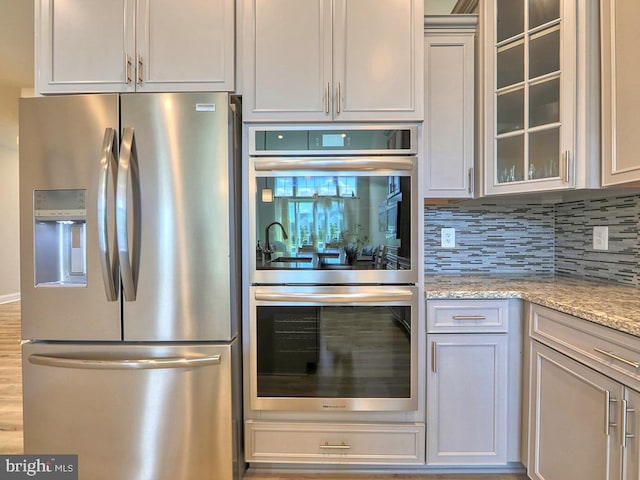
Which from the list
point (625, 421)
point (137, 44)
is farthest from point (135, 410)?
point (625, 421)

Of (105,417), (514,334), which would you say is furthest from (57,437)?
(514,334)

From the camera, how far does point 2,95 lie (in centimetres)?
396

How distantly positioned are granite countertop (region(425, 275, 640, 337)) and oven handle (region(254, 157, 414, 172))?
2.02 feet

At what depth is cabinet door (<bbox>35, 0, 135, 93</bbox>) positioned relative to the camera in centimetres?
162

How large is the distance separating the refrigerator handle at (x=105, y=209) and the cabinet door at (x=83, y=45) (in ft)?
1.18

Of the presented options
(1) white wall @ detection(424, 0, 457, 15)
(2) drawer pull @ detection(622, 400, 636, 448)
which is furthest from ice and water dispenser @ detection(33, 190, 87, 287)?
(1) white wall @ detection(424, 0, 457, 15)

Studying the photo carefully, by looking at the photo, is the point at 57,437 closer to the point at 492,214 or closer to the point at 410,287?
the point at 410,287

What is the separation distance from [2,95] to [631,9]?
18.0 ft

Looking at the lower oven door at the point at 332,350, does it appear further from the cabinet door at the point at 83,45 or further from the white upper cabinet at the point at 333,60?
the cabinet door at the point at 83,45

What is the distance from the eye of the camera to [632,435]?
99 cm

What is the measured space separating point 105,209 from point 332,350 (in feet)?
3.80

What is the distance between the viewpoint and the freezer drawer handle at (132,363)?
1.49 m

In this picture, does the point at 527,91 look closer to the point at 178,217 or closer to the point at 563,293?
the point at 563,293

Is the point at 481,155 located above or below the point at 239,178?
above
